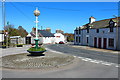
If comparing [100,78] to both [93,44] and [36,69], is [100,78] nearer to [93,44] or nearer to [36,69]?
[36,69]

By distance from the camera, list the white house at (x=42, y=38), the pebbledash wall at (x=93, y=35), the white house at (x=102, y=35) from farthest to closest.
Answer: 1. the white house at (x=42, y=38)
2. the pebbledash wall at (x=93, y=35)
3. the white house at (x=102, y=35)

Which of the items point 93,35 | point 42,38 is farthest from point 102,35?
point 42,38

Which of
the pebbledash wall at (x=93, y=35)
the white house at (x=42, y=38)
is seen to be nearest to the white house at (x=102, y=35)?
the pebbledash wall at (x=93, y=35)

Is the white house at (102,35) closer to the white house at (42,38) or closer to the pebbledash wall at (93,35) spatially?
the pebbledash wall at (93,35)

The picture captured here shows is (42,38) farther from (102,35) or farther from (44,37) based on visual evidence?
(102,35)

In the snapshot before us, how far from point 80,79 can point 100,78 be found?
1351 mm

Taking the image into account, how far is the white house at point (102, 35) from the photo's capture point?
928 inches

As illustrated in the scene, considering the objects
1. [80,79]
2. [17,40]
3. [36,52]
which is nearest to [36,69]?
[80,79]

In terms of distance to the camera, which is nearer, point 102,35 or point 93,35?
point 102,35

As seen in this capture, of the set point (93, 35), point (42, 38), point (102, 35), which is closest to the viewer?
point (102, 35)

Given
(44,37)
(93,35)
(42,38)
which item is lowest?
(42,38)

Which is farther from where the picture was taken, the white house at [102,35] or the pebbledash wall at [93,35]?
the pebbledash wall at [93,35]

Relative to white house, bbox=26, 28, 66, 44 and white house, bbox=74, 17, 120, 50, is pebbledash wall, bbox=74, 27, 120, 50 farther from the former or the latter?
white house, bbox=26, 28, 66, 44

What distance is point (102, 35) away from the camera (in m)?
Answer: 27.6
